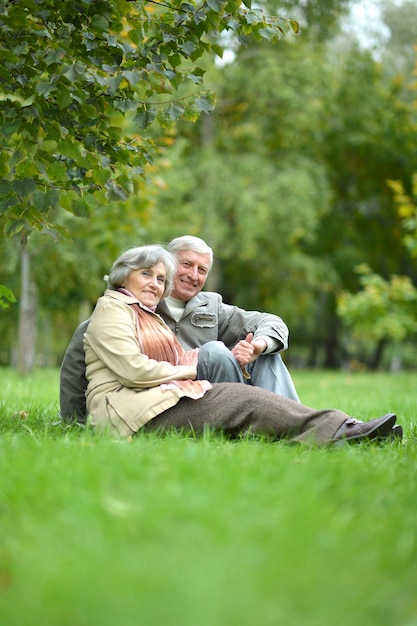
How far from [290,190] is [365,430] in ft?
50.4

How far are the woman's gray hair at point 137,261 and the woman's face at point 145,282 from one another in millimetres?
25

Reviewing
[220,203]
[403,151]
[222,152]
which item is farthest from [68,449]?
[403,151]

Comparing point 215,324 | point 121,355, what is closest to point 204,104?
point 215,324

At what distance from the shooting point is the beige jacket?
4.51 meters

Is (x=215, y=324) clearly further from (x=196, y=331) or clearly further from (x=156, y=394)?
(x=156, y=394)

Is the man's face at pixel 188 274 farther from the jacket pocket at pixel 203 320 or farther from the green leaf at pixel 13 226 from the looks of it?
the green leaf at pixel 13 226

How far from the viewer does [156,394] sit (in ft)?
15.0

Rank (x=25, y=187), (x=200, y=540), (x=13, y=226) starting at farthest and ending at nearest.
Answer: (x=13, y=226), (x=25, y=187), (x=200, y=540)

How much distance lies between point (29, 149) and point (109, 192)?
2.28 ft

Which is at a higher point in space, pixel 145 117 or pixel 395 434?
pixel 145 117

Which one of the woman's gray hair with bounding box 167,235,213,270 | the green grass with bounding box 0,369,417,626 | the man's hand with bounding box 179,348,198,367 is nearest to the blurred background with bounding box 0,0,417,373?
the woman's gray hair with bounding box 167,235,213,270

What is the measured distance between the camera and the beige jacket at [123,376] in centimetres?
451

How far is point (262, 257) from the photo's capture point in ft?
71.6

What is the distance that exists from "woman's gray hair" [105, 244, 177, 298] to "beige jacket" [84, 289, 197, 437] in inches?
9.9
